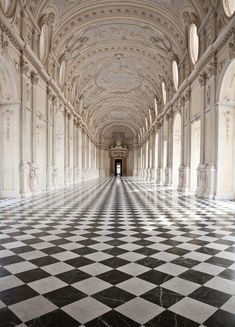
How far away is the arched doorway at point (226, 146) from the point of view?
12016 mm

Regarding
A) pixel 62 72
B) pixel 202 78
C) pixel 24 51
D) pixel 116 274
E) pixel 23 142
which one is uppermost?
pixel 62 72

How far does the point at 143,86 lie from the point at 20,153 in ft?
71.0

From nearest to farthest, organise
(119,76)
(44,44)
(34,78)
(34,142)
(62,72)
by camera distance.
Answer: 1. (34,142)
2. (34,78)
3. (44,44)
4. (62,72)
5. (119,76)

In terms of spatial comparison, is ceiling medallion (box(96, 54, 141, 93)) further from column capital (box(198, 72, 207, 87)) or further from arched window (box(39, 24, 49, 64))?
column capital (box(198, 72, 207, 87))

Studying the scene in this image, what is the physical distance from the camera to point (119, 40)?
69.3 ft

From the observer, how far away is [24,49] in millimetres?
12414

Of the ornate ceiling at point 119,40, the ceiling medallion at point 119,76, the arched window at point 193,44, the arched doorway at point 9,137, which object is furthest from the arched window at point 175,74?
the arched doorway at point 9,137

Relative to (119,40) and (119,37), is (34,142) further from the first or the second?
(119,40)

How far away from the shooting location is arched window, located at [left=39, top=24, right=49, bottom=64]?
600 inches

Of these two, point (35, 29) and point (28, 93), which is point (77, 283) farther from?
point (35, 29)

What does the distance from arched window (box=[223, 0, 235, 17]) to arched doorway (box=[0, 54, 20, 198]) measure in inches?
341

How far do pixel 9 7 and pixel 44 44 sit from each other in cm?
506

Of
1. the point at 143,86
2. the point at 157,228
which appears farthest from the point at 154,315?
the point at 143,86

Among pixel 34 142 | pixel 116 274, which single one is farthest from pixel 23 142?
pixel 116 274
